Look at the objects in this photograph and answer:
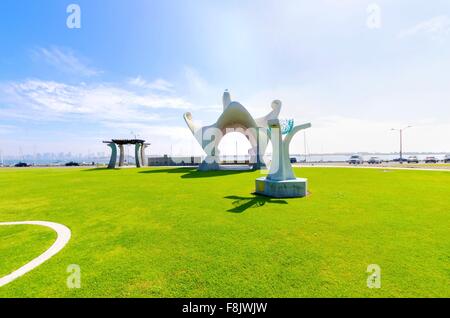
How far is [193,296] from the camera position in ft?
11.7

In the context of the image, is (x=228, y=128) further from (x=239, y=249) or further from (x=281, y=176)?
(x=239, y=249)

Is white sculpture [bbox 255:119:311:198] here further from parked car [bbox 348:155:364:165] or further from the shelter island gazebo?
parked car [bbox 348:155:364:165]

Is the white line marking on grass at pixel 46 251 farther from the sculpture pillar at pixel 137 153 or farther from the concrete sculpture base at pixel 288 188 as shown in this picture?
the sculpture pillar at pixel 137 153

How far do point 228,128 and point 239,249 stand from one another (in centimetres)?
3249

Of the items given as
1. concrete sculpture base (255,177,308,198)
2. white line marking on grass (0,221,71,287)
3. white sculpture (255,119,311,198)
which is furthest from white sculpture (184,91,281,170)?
white line marking on grass (0,221,71,287)

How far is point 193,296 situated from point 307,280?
2078 millimetres

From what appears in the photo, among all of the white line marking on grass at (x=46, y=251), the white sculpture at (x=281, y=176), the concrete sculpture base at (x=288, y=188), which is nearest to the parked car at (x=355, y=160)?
the white sculpture at (x=281, y=176)

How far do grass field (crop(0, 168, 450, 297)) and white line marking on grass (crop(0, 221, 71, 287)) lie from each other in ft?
0.64

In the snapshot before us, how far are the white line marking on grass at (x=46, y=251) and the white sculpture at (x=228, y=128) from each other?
2308 centimetres

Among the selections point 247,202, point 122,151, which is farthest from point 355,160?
point 122,151

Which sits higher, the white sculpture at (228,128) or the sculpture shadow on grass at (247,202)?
the white sculpture at (228,128)

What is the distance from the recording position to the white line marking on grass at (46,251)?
165 inches

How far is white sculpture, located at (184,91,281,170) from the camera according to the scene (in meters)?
30.7
